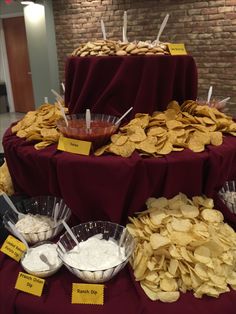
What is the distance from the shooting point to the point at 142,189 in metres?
0.99

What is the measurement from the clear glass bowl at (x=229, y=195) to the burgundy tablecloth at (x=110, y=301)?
39 cm

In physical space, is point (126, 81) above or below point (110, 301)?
above

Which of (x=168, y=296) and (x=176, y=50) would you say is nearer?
(x=168, y=296)

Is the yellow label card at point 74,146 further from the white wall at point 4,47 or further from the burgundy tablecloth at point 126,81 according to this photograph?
the white wall at point 4,47

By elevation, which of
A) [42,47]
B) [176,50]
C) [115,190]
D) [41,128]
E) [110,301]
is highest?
[176,50]

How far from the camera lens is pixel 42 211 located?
1.23 meters

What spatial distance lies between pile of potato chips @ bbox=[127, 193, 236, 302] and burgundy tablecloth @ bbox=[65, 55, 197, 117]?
0.39 meters

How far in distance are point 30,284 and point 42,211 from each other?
0.37 m

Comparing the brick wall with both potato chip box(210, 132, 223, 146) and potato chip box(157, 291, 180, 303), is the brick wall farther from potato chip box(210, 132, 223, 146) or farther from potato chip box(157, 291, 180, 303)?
Answer: potato chip box(157, 291, 180, 303)

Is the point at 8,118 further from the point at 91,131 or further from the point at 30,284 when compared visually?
the point at 30,284

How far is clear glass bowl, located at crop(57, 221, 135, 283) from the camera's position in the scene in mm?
879

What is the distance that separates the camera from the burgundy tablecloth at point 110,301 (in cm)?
84

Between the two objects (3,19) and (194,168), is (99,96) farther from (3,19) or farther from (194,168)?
(3,19)

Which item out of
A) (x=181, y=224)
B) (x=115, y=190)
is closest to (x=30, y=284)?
(x=115, y=190)
